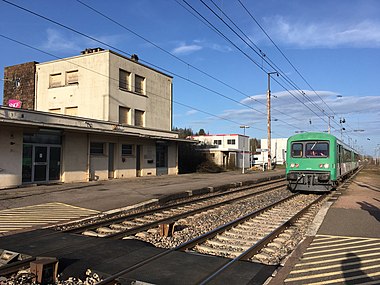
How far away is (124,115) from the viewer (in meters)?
26.7

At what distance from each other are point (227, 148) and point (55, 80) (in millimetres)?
24186

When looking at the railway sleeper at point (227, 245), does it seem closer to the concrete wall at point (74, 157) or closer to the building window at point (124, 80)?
the concrete wall at point (74, 157)

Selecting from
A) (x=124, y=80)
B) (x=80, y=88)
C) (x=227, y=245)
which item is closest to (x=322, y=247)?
(x=227, y=245)

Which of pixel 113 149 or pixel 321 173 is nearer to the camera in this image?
pixel 321 173

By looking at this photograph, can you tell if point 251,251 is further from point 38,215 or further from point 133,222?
point 38,215

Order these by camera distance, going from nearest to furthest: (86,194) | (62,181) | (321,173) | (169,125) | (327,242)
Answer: (327,242), (86,194), (321,173), (62,181), (169,125)

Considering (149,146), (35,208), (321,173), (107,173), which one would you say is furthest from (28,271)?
(149,146)

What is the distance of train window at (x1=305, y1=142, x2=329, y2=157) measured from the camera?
16.3m

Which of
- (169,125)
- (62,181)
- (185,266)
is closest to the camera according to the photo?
(185,266)

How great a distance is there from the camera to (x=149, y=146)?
2706cm

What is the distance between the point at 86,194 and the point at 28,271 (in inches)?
379

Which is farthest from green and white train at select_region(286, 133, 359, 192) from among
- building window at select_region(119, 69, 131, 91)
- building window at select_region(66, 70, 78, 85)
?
building window at select_region(66, 70, 78, 85)

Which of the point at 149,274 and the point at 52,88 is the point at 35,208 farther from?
the point at 52,88

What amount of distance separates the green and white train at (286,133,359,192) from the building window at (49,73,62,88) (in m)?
19.6
